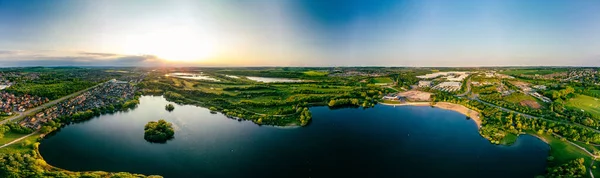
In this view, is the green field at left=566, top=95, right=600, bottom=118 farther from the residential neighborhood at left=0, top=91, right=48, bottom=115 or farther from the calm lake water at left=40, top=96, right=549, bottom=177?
the residential neighborhood at left=0, top=91, right=48, bottom=115

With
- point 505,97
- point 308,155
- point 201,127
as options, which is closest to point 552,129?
point 505,97

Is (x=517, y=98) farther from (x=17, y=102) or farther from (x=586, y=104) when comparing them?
(x=17, y=102)

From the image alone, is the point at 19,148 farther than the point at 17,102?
No

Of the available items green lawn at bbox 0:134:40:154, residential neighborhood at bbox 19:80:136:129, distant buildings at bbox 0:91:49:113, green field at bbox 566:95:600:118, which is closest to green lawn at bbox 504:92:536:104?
green field at bbox 566:95:600:118

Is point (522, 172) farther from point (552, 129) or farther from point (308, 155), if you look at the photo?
point (308, 155)

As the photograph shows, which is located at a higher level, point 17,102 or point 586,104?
point 586,104

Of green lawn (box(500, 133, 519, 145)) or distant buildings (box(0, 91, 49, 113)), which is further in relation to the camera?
distant buildings (box(0, 91, 49, 113))

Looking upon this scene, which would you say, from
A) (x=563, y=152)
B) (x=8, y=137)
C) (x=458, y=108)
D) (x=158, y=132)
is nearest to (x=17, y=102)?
(x=8, y=137)
